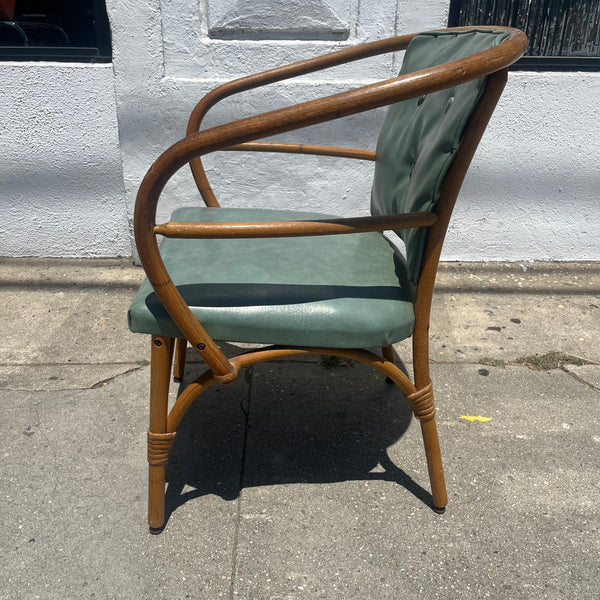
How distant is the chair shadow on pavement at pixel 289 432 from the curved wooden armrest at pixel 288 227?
723mm

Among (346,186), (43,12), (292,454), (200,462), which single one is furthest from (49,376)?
(43,12)

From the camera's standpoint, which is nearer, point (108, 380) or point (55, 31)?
point (108, 380)

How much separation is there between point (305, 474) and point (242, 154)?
4.86 ft

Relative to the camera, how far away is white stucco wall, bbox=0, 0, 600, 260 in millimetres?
2383

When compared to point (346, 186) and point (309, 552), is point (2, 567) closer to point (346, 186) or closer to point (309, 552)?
point (309, 552)

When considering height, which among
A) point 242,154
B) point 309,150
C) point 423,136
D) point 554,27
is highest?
point 554,27

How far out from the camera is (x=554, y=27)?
2615 millimetres

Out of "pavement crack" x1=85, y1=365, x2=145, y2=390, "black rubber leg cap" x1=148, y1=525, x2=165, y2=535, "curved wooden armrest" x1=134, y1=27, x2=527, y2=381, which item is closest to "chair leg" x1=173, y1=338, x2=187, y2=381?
"pavement crack" x1=85, y1=365, x2=145, y2=390

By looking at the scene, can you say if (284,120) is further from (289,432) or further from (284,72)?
(289,432)

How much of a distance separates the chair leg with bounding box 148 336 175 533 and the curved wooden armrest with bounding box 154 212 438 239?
0.26 meters

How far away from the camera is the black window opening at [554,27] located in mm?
2582

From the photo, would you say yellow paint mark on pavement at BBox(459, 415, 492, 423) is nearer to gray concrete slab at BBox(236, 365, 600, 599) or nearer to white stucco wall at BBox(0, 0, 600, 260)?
gray concrete slab at BBox(236, 365, 600, 599)

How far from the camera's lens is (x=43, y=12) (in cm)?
260

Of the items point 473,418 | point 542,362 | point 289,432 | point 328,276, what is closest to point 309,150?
point 328,276
